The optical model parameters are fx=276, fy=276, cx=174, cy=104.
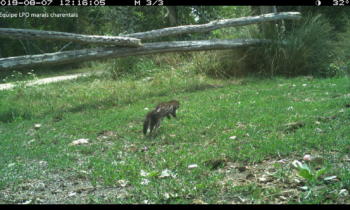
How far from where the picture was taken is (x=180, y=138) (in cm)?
425

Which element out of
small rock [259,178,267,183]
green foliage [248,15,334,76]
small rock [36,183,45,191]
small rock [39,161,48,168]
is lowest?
small rock [39,161,48,168]

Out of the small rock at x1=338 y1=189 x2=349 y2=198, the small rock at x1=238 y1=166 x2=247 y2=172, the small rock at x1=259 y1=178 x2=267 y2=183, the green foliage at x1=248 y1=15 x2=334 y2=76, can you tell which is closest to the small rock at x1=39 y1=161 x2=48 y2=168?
the small rock at x1=238 y1=166 x2=247 y2=172

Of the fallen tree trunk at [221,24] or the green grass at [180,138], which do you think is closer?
the green grass at [180,138]

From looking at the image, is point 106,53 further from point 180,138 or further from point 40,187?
point 40,187

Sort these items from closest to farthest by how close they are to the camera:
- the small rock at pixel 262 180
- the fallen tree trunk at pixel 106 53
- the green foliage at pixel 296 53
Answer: the small rock at pixel 262 180 → the fallen tree trunk at pixel 106 53 → the green foliage at pixel 296 53

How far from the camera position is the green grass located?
9.04 ft

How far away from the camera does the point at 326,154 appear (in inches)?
123

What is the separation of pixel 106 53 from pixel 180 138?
478 centimetres

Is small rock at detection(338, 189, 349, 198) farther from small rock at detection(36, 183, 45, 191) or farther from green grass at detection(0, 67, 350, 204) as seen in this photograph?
small rock at detection(36, 183, 45, 191)

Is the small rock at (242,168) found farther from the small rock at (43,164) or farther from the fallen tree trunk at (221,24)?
the fallen tree trunk at (221,24)

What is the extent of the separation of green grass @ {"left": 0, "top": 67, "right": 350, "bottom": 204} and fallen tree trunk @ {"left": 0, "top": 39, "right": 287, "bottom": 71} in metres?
1.09

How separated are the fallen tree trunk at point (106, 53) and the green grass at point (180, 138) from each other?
109cm

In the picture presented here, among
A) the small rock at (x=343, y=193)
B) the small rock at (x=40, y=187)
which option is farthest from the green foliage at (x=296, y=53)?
the small rock at (x=40, y=187)

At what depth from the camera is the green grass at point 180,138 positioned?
9.04ft
